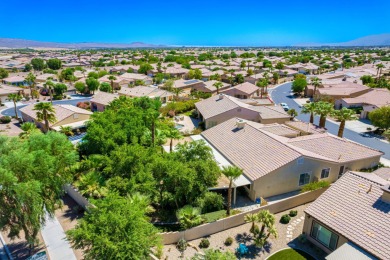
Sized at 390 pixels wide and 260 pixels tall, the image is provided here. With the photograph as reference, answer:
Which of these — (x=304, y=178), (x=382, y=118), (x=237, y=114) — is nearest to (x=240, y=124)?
(x=304, y=178)

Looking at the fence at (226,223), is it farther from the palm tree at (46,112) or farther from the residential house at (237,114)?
the palm tree at (46,112)

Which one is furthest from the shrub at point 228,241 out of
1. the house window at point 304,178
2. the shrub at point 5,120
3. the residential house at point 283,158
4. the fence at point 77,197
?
the shrub at point 5,120

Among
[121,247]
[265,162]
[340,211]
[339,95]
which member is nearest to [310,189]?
[265,162]

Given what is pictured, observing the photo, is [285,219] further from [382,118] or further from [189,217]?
[382,118]

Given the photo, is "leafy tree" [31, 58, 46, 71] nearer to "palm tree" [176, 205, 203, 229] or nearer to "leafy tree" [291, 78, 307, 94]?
"leafy tree" [291, 78, 307, 94]

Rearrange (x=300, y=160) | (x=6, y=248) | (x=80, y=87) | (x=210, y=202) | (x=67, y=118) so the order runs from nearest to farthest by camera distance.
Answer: (x=6, y=248)
(x=210, y=202)
(x=300, y=160)
(x=67, y=118)
(x=80, y=87)
